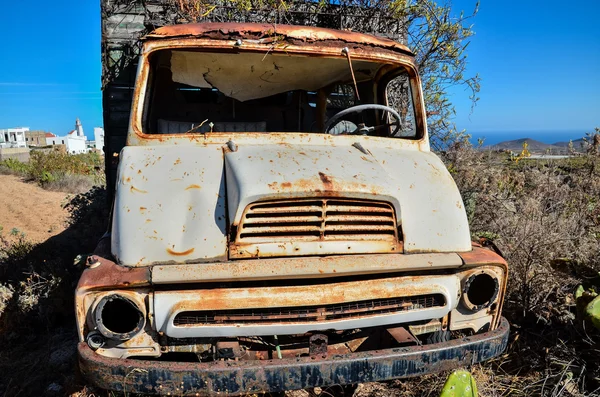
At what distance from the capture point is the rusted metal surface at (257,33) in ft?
10.3

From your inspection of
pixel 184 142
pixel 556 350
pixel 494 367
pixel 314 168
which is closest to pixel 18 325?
pixel 184 142

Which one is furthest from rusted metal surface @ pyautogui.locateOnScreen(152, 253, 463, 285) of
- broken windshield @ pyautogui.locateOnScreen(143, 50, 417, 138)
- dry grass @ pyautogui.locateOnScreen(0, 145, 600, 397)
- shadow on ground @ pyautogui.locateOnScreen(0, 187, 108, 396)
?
broken windshield @ pyautogui.locateOnScreen(143, 50, 417, 138)

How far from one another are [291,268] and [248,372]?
52 cm

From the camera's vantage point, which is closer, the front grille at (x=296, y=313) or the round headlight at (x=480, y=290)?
the front grille at (x=296, y=313)

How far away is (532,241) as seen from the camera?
3967mm

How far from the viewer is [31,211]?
31.0 feet

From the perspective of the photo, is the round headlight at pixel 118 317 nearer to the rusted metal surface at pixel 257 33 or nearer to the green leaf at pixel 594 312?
the rusted metal surface at pixel 257 33

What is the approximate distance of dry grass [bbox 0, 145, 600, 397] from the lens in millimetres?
3051

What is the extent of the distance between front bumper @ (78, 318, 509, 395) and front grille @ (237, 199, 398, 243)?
60cm

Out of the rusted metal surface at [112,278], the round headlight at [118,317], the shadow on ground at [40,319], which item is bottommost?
the shadow on ground at [40,319]

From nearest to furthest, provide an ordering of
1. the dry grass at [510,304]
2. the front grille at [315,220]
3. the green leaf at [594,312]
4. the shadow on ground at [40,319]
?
the front grille at [315,220] < the green leaf at [594,312] < the dry grass at [510,304] < the shadow on ground at [40,319]

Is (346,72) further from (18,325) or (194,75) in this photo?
(18,325)

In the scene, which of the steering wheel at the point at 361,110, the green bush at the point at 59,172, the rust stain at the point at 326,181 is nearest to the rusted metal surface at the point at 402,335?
the rust stain at the point at 326,181

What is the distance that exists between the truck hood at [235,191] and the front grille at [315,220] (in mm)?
58
